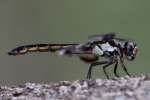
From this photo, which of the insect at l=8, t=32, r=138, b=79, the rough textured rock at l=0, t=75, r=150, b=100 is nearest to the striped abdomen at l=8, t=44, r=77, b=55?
the insect at l=8, t=32, r=138, b=79

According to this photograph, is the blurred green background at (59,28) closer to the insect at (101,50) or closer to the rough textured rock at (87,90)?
the insect at (101,50)

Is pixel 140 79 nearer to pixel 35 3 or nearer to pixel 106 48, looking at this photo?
pixel 106 48

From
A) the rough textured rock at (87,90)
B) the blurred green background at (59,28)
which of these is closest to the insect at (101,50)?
the rough textured rock at (87,90)

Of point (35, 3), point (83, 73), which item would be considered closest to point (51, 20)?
point (35, 3)

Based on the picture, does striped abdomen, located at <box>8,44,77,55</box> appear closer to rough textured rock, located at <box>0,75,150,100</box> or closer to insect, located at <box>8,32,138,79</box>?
insect, located at <box>8,32,138,79</box>

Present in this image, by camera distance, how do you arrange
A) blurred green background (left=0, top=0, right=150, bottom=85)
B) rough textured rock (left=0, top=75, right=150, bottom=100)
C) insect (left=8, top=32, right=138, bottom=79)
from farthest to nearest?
blurred green background (left=0, top=0, right=150, bottom=85) < insect (left=8, top=32, right=138, bottom=79) < rough textured rock (left=0, top=75, right=150, bottom=100)

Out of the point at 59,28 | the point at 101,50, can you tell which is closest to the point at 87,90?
the point at 101,50
